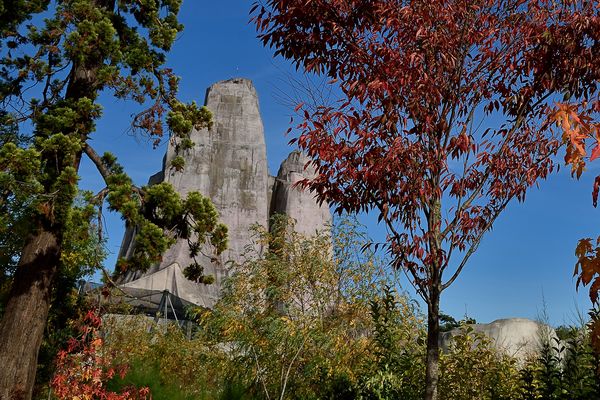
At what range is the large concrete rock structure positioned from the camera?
2666 centimetres

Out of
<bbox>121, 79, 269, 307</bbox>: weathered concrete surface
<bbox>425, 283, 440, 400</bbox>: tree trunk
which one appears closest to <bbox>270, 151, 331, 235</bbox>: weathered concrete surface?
<bbox>121, 79, 269, 307</bbox>: weathered concrete surface

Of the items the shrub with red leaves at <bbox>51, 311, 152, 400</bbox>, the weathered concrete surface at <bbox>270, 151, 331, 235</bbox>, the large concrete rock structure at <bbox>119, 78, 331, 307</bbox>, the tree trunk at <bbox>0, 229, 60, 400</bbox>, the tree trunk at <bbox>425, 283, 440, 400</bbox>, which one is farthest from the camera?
the weathered concrete surface at <bbox>270, 151, 331, 235</bbox>

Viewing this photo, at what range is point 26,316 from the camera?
728 cm

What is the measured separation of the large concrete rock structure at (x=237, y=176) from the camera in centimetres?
2666

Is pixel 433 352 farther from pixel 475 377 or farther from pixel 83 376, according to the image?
pixel 83 376

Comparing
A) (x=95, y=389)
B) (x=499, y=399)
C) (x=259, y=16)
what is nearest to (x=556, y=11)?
(x=259, y=16)

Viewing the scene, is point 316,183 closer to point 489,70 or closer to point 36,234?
point 489,70

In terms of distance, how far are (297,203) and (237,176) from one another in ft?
9.98

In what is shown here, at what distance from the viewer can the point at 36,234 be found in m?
7.50

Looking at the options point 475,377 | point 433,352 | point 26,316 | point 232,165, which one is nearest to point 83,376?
point 26,316

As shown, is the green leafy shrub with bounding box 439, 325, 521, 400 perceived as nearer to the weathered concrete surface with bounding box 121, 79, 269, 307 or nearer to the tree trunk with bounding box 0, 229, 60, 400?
the tree trunk with bounding box 0, 229, 60, 400

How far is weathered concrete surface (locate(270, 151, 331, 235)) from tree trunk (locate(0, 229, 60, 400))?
19.3 meters

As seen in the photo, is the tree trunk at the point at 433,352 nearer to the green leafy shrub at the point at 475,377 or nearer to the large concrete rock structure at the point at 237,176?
the green leafy shrub at the point at 475,377

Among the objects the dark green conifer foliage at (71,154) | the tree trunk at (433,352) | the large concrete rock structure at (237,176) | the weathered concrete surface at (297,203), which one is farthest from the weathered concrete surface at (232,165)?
the tree trunk at (433,352)
